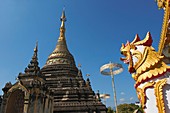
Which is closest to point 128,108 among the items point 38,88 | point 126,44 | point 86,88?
point 86,88

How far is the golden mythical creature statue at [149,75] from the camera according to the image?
2809mm

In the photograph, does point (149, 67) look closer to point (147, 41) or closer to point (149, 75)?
point (149, 75)

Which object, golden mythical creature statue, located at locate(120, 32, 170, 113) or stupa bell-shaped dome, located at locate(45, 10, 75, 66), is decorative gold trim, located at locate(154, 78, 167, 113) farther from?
stupa bell-shaped dome, located at locate(45, 10, 75, 66)

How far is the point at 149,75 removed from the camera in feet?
9.75

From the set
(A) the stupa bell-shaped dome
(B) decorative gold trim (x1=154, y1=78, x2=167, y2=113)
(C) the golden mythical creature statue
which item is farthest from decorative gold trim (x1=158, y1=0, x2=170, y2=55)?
(A) the stupa bell-shaped dome

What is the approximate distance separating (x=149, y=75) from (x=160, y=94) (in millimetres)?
355

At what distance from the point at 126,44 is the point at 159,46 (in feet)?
2.09


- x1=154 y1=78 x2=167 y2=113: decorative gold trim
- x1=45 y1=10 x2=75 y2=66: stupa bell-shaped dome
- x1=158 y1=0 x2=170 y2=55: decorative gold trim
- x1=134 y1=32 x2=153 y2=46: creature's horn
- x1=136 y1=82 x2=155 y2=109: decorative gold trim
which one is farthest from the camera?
x1=45 y1=10 x2=75 y2=66: stupa bell-shaped dome

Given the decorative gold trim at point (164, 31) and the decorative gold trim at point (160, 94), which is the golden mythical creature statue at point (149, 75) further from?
the decorative gold trim at point (164, 31)

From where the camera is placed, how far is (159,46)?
328 cm

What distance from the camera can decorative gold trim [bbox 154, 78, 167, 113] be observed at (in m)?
2.72

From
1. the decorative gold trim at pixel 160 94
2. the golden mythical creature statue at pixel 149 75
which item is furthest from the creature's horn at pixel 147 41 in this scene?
the decorative gold trim at pixel 160 94

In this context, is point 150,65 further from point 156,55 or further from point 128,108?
point 128,108

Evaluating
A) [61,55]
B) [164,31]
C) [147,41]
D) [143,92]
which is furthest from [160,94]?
[61,55]
